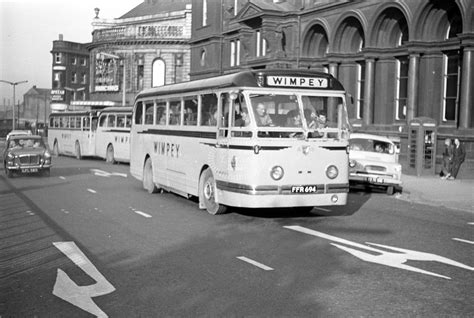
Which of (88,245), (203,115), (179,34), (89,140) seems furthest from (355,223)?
(179,34)

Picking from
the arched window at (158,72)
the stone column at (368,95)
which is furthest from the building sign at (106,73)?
the stone column at (368,95)

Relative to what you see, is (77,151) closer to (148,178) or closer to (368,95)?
(368,95)

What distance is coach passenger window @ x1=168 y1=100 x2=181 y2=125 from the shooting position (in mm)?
16628

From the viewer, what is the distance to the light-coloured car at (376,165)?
20.6 meters

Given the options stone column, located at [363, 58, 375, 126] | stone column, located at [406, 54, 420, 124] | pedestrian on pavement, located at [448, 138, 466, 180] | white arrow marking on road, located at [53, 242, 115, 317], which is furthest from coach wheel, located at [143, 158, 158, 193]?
stone column, located at [363, 58, 375, 126]

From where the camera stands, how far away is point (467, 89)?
92.2ft

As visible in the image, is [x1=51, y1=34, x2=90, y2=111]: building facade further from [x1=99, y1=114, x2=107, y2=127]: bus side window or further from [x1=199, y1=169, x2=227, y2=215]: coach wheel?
[x1=199, y1=169, x2=227, y2=215]: coach wheel

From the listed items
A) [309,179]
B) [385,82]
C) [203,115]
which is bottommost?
[309,179]

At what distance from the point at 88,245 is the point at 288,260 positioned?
3.33 metres

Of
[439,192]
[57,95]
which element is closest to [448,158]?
[439,192]

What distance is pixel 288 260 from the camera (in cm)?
955

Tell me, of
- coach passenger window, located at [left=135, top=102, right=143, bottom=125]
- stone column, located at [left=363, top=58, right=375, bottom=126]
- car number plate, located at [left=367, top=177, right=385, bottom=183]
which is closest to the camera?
coach passenger window, located at [left=135, top=102, right=143, bottom=125]

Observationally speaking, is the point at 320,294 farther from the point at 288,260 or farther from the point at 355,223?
the point at 355,223

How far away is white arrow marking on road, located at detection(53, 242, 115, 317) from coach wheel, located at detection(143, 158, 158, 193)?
30.7ft
